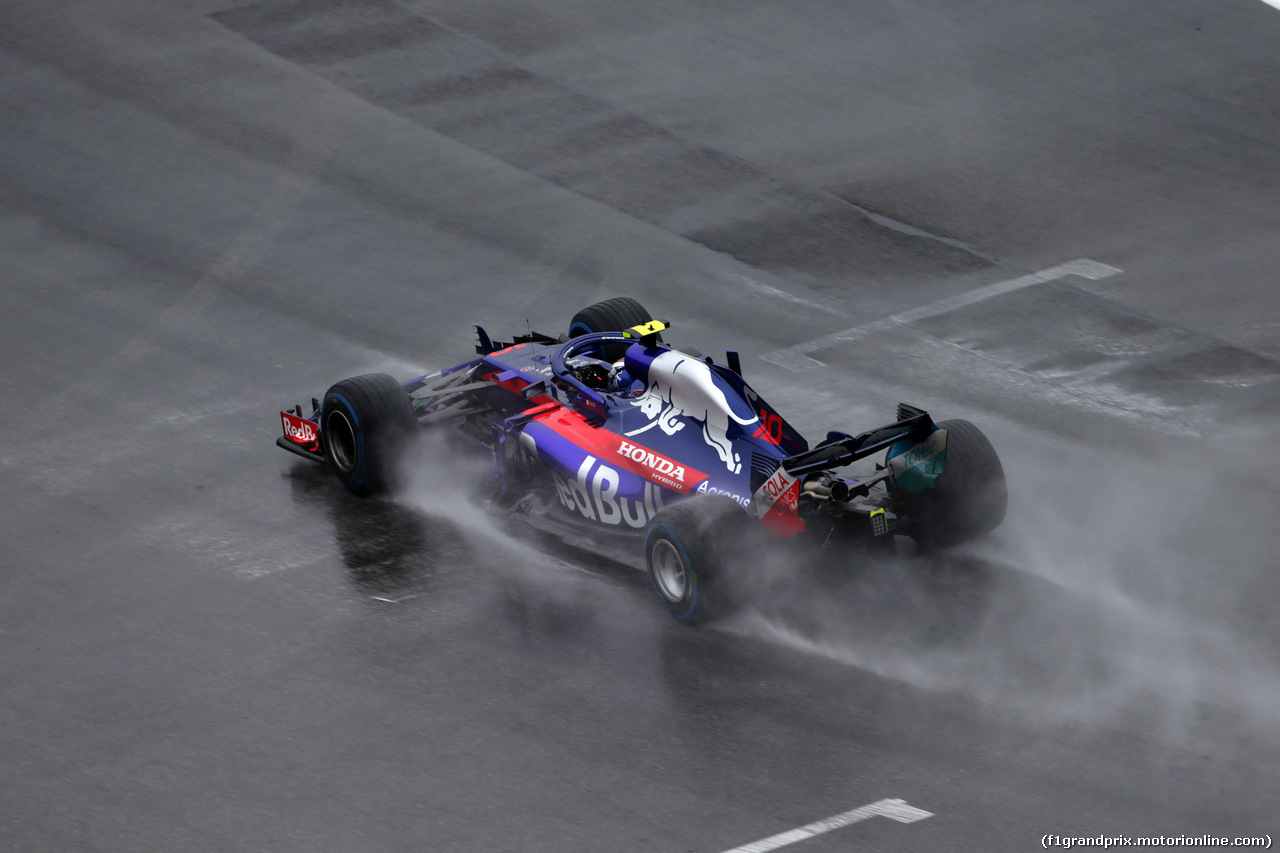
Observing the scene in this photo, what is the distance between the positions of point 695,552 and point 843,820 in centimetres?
212

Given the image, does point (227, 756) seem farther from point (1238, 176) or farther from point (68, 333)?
point (1238, 176)

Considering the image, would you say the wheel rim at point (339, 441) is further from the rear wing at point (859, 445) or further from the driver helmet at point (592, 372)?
the rear wing at point (859, 445)

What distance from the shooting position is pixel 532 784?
8.87m

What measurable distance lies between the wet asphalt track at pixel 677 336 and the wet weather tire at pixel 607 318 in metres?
1.33

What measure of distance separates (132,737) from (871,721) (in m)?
4.25

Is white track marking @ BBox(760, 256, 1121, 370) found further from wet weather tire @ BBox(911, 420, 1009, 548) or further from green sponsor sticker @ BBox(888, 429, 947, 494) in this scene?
green sponsor sticker @ BBox(888, 429, 947, 494)

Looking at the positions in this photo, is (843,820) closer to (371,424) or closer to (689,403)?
(689,403)

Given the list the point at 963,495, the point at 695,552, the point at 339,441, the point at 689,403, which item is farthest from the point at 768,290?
the point at 695,552

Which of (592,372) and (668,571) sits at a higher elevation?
(592,372)

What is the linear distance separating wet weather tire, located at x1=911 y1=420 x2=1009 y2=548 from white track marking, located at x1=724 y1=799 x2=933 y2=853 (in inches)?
104

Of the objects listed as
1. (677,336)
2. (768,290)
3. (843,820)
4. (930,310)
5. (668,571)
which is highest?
(930,310)

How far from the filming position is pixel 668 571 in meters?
10.4

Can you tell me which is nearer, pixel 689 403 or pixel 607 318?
pixel 689 403

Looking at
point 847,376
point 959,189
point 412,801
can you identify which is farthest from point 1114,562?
point 959,189
